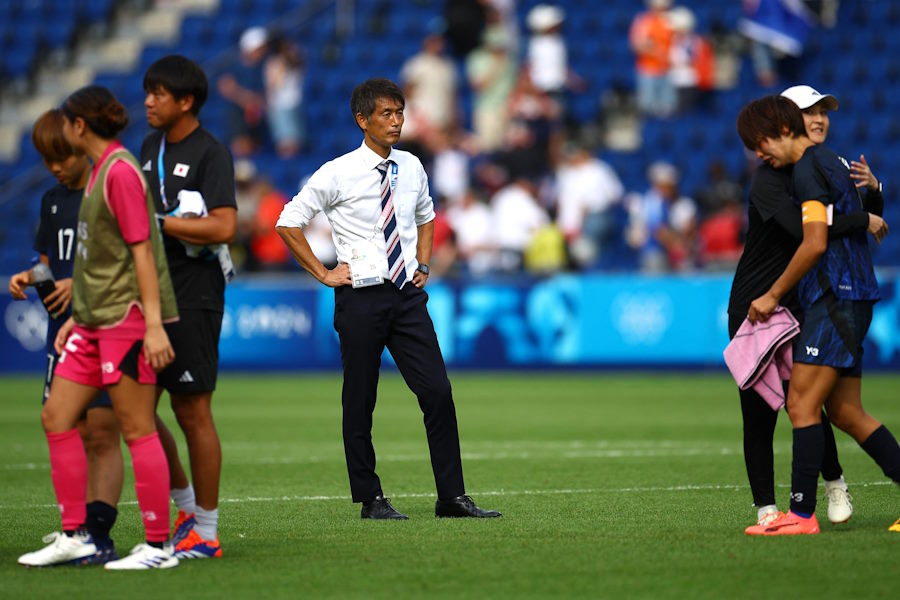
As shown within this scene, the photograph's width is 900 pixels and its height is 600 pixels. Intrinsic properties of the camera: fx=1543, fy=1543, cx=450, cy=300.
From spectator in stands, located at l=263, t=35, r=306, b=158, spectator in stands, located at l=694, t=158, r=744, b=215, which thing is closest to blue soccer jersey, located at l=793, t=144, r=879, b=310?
spectator in stands, located at l=694, t=158, r=744, b=215

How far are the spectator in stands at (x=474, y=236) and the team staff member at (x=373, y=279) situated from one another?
12.8 metres

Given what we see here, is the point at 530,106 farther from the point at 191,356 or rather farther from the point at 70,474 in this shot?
the point at 70,474

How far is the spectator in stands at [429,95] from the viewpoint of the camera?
2312 centimetres

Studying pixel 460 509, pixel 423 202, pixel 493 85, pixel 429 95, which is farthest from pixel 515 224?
pixel 460 509

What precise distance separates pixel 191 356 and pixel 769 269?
2843 mm

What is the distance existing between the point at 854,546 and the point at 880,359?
43.8 ft

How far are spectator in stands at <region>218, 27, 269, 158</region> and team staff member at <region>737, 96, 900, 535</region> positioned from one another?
1759 centimetres

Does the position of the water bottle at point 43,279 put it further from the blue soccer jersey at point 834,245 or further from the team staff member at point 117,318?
the blue soccer jersey at point 834,245

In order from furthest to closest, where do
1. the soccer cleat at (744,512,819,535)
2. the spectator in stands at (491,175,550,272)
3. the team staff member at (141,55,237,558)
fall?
the spectator in stands at (491,175,550,272)
the soccer cleat at (744,512,819,535)
the team staff member at (141,55,237,558)

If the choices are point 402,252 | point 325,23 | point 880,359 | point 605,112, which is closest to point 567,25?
point 605,112

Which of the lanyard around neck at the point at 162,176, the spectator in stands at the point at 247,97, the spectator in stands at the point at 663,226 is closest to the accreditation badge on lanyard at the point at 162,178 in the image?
the lanyard around neck at the point at 162,176

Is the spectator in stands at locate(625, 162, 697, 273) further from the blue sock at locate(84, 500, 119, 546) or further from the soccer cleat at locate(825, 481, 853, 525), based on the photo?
the blue sock at locate(84, 500, 119, 546)

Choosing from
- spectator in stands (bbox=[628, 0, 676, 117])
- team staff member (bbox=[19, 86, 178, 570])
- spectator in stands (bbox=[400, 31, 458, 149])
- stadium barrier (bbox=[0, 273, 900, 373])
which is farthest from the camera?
spectator in stands (bbox=[628, 0, 676, 117])

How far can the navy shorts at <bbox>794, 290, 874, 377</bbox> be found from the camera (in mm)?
7199
